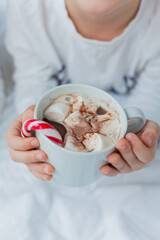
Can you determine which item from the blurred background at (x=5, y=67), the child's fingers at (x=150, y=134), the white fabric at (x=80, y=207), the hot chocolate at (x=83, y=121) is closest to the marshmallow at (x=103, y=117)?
the hot chocolate at (x=83, y=121)

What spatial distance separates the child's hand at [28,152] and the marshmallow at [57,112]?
5 cm

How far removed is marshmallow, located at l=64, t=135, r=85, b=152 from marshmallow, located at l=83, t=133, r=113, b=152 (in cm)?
1

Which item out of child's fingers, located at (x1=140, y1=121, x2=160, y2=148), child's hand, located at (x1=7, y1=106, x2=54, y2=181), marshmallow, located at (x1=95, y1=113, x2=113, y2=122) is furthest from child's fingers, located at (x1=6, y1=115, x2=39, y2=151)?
child's fingers, located at (x1=140, y1=121, x2=160, y2=148)

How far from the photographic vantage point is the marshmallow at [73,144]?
1.40 ft

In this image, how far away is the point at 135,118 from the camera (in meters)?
0.49

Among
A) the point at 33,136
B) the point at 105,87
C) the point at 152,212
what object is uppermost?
the point at 33,136

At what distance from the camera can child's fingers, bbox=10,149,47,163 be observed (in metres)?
0.47

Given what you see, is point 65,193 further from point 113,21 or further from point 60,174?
point 113,21

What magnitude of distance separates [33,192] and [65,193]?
0.07 m

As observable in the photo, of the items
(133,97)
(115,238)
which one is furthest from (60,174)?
(133,97)

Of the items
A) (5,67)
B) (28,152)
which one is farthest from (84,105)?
(5,67)

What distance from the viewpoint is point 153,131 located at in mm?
578

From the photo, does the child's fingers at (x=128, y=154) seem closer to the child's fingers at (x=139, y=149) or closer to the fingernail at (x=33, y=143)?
the child's fingers at (x=139, y=149)

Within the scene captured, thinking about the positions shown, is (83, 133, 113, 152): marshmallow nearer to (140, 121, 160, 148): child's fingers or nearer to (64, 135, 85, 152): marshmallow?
(64, 135, 85, 152): marshmallow
